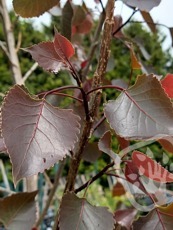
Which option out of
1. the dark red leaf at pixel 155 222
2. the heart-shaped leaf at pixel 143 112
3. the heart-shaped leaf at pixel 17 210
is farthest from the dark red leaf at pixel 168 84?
the heart-shaped leaf at pixel 17 210

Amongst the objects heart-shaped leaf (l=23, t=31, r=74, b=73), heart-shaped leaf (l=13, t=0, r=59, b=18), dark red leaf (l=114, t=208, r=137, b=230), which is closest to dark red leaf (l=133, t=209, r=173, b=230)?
dark red leaf (l=114, t=208, r=137, b=230)

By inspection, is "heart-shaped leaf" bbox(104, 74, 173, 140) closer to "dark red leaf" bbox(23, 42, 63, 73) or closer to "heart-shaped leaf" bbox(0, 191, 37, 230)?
"dark red leaf" bbox(23, 42, 63, 73)

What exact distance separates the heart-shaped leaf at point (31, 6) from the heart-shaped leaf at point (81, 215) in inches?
12.3

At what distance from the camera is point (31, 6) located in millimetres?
699

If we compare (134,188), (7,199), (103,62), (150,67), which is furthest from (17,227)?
(150,67)

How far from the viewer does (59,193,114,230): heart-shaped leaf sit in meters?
0.60

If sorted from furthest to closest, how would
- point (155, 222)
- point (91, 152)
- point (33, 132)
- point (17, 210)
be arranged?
point (91, 152), point (17, 210), point (155, 222), point (33, 132)

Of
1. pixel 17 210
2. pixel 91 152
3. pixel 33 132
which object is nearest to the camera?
pixel 33 132

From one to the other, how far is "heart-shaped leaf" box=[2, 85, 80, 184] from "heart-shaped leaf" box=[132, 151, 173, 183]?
109 mm

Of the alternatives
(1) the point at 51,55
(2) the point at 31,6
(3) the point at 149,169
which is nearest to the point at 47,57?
(1) the point at 51,55

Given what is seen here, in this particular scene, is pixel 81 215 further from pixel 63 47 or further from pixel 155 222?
pixel 63 47

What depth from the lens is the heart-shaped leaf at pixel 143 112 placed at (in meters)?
0.53

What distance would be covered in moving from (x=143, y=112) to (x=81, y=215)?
0.59 ft

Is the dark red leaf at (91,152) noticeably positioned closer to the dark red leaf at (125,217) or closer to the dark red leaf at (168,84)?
the dark red leaf at (125,217)
